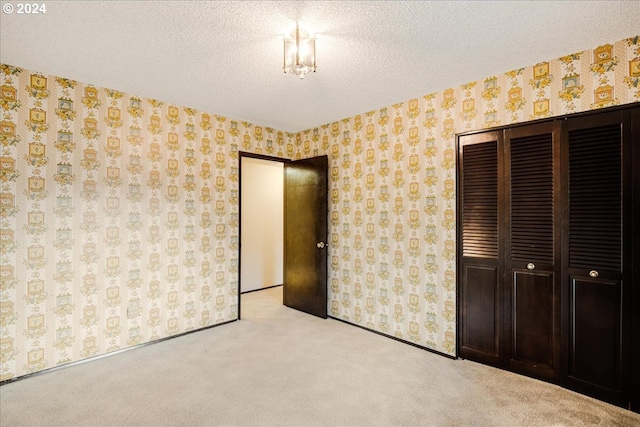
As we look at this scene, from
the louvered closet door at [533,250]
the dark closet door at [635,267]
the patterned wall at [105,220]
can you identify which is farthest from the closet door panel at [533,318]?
the patterned wall at [105,220]

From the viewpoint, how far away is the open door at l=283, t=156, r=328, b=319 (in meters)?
4.29

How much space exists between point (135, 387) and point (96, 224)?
1551 millimetres

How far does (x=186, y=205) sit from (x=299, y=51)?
Result: 93.1 inches

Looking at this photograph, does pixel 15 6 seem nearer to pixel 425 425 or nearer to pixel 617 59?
pixel 425 425

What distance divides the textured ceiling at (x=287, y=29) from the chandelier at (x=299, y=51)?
0.08 meters

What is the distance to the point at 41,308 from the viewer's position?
2.78 meters

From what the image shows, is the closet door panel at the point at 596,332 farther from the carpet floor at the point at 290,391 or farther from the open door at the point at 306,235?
the open door at the point at 306,235

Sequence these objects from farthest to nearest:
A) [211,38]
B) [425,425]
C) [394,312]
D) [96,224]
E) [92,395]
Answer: [394,312], [96,224], [92,395], [211,38], [425,425]

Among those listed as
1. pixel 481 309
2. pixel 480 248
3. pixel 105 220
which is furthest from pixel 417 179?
pixel 105 220

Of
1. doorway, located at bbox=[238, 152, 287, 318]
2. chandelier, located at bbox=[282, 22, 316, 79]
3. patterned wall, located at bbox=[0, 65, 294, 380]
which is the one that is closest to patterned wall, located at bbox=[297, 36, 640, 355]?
patterned wall, located at bbox=[0, 65, 294, 380]

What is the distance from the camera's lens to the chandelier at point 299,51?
2080 mm

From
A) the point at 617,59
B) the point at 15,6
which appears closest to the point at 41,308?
the point at 15,6

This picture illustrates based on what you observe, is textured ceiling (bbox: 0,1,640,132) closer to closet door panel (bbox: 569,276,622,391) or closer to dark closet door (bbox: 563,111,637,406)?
dark closet door (bbox: 563,111,637,406)

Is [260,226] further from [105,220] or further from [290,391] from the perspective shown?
[290,391]
